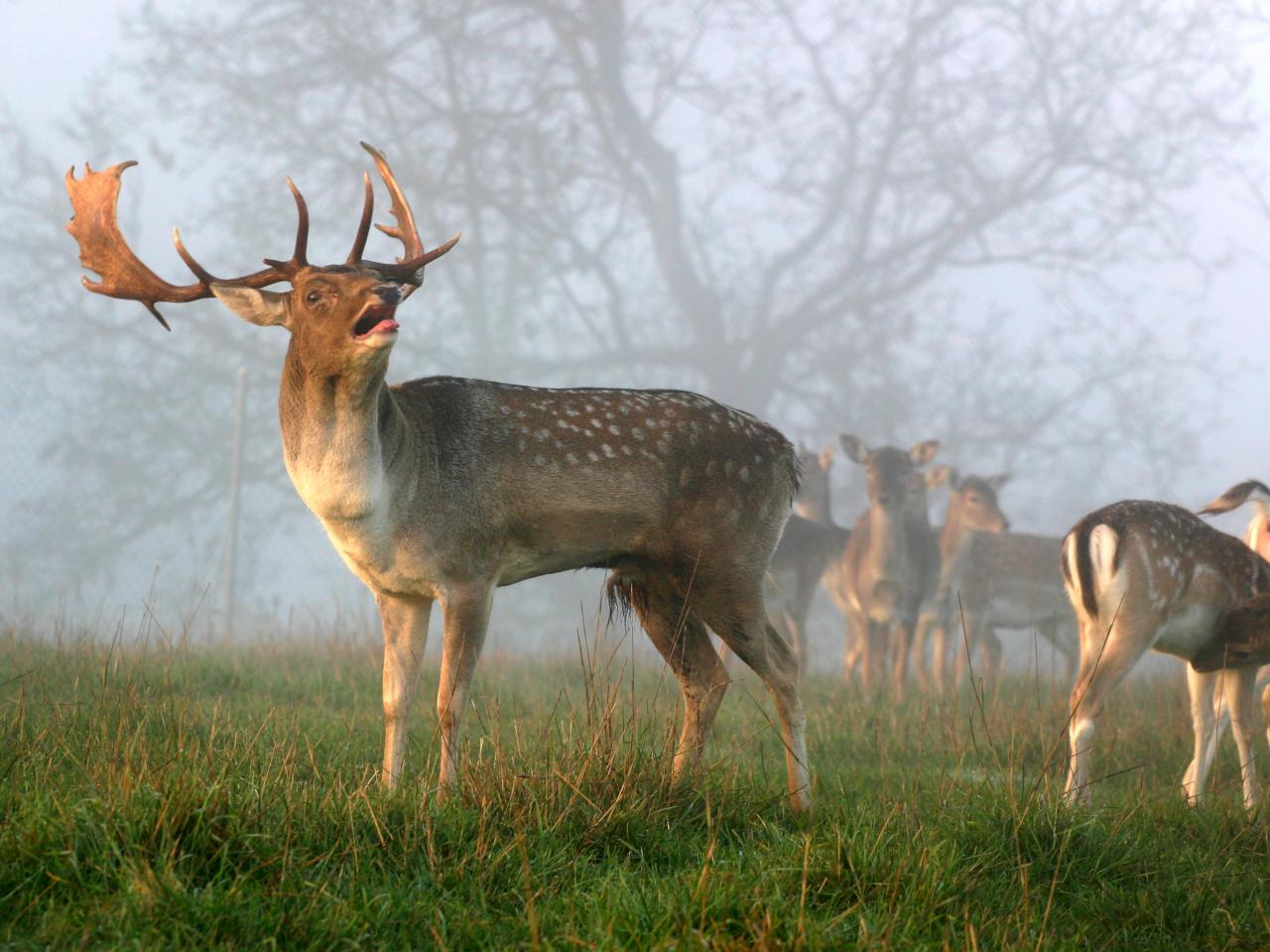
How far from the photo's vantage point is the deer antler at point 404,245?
5.04 m

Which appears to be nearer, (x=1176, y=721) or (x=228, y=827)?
(x=228, y=827)

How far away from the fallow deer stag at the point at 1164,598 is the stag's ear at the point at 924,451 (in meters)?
7.35

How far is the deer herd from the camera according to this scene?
4832 mm

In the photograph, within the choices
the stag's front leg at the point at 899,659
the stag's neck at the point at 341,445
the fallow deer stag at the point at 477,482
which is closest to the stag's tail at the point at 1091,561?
the fallow deer stag at the point at 477,482

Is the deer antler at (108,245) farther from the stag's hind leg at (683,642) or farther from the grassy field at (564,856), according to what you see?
the stag's hind leg at (683,642)

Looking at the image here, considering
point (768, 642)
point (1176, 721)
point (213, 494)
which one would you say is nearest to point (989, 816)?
point (768, 642)

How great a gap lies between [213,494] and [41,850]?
65.4 ft

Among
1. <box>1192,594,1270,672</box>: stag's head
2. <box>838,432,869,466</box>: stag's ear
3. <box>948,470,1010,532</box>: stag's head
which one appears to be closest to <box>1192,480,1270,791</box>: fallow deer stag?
<box>1192,594,1270,672</box>: stag's head

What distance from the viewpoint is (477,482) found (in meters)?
5.13

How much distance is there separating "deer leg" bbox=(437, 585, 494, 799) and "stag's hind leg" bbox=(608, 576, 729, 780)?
30.2 inches

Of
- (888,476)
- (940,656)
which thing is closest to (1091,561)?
(888,476)

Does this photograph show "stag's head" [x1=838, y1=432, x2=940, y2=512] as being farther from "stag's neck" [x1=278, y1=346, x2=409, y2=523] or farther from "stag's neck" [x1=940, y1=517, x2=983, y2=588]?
"stag's neck" [x1=278, y1=346, x2=409, y2=523]

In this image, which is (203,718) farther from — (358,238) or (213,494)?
(213,494)

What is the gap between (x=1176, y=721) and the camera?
756cm
